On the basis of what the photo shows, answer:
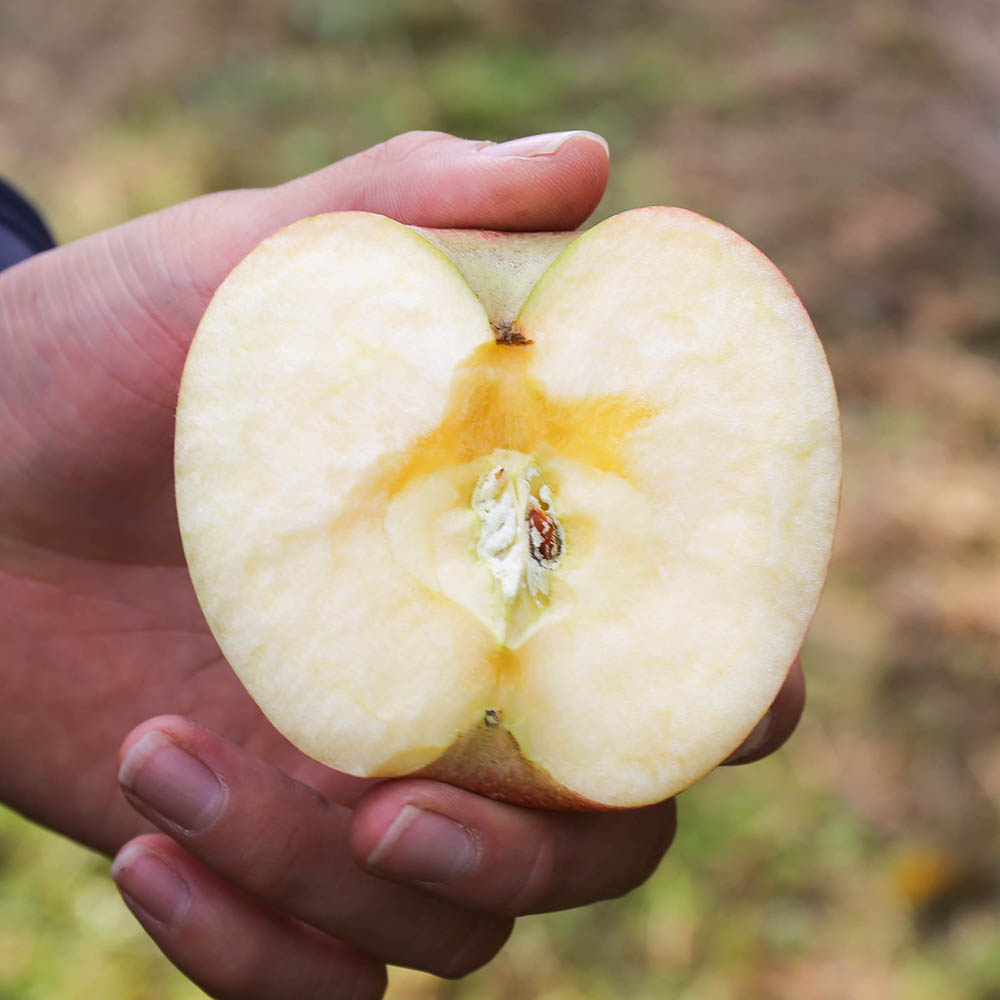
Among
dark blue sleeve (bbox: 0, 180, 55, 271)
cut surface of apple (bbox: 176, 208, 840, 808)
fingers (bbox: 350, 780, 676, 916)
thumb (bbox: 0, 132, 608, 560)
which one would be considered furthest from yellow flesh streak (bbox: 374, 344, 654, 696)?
dark blue sleeve (bbox: 0, 180, 55, 271)

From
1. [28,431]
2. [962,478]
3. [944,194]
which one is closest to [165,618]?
[28,431]

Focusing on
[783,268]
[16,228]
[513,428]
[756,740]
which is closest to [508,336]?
[513,428]

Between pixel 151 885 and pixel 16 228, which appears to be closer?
pixel 151 885

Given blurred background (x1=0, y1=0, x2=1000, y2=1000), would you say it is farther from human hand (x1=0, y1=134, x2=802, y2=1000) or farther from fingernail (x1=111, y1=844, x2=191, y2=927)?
fingernail (x1=111, y1=844, x2=191, y2=927)

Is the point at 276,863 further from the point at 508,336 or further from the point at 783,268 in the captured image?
the point at 783,268

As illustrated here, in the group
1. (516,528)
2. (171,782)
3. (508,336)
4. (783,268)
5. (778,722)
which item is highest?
(508,336)

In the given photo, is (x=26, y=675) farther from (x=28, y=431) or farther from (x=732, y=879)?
(x=732, y=879)
